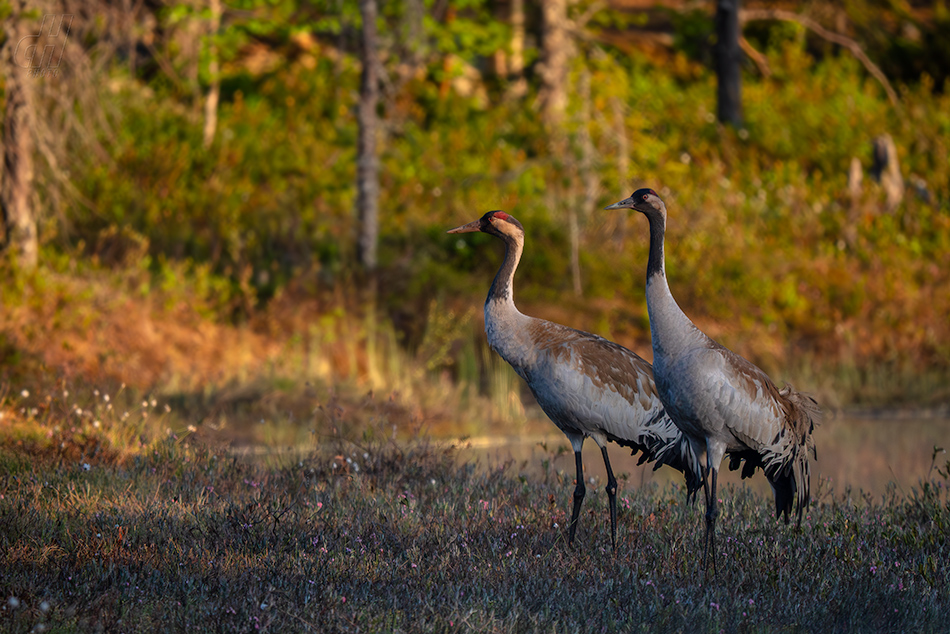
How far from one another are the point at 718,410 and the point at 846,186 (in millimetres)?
13777

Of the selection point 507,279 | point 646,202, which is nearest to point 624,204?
point 646,202

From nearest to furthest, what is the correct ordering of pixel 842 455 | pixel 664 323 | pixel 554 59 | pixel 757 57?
pixel 664 323
pixel 842 455
pixel 554 59
pixel 757 57

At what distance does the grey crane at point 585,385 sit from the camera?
627cm

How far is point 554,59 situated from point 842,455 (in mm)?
10142

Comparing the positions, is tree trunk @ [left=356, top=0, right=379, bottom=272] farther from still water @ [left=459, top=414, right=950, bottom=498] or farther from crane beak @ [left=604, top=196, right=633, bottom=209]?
crane beak @ [left=604, top=196, right=633, bottom=209]

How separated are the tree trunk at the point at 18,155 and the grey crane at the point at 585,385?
724 cm

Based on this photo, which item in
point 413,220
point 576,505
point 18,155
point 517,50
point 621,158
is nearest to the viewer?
point 576,505

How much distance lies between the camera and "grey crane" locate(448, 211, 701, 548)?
6.27m

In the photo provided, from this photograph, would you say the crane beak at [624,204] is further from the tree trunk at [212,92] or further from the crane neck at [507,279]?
the tree trunk at [212,92]

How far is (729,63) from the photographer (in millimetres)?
20359

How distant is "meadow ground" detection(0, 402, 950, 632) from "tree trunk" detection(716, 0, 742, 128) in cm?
1468

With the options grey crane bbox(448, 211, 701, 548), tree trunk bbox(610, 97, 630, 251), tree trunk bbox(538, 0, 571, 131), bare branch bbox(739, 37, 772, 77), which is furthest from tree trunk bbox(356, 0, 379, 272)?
bare branch bbox(739, 37, 772, 77)

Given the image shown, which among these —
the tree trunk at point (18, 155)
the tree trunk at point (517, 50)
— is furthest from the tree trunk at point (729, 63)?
the tree trunk at point (18, 155)

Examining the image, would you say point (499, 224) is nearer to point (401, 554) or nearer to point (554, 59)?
point (401, 554)
